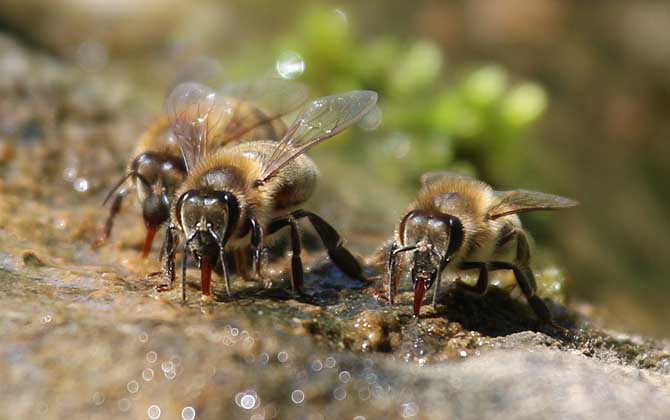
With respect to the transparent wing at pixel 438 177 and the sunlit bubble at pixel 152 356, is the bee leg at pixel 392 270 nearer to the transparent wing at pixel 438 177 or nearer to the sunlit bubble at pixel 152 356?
the transparent wing at pixel 438 177

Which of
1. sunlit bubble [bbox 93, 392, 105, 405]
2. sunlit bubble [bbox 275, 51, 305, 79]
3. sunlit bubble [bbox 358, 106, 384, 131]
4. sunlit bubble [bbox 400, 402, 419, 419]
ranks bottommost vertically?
sunlit bubble [bbox 400, 402, 419, 419]

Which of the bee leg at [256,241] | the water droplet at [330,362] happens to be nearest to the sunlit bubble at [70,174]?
the bee leg at [256,241]

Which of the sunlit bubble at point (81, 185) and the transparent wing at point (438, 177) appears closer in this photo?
the transparent wing at point (438, 177)

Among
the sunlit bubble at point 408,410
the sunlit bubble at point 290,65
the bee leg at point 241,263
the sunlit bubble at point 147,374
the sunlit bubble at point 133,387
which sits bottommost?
the sunlit bubble at point 408,410

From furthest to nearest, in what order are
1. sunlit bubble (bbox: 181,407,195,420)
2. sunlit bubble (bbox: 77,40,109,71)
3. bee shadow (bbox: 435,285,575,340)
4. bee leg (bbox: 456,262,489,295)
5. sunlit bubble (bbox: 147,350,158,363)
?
1. sunlit bubble (bbox: 77,40,109,71)
2. bee leg (bbox: 456,262,489,295)
3. bee shadow (bbox: 435,285,575,340)
4. sunlit bubble (bbox: 147,350,158,363)
5. sunlit bubble (bbox: 181,407,195,420)

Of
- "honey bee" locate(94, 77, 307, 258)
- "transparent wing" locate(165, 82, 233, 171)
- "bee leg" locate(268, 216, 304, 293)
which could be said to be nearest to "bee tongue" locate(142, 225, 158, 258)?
"honey bee" locate(94, 77, 307, 258)

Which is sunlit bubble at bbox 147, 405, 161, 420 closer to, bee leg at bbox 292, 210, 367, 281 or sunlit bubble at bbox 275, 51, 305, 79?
bee leg at bbox 292, 210, 367, 281

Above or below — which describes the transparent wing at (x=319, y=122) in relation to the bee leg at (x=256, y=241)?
above
